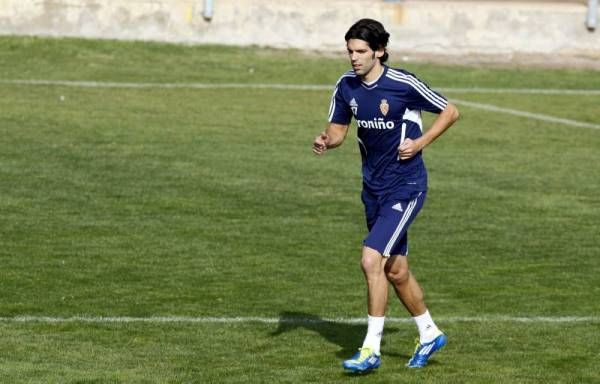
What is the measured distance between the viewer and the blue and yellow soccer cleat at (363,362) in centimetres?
1007

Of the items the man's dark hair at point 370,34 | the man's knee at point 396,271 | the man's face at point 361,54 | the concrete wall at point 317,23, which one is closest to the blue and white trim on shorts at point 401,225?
the man's knee at point 396,271

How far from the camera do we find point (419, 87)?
10320 mm

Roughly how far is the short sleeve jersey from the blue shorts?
5 cm

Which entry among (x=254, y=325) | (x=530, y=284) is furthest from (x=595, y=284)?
(x=254, y=325)

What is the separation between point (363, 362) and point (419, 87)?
1.71 meters

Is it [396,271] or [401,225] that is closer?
[401,225]

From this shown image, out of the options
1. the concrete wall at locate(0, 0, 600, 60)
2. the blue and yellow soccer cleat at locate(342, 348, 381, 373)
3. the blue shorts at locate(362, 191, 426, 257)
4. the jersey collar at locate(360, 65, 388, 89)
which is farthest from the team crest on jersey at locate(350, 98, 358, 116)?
the concrete wall at locate(0, 0, 600, 60)

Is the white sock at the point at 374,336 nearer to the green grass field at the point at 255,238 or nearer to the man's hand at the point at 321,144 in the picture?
the green grass field at the point at 255,238

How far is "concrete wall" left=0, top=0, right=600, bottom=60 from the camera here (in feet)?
97.8

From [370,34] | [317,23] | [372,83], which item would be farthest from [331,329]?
[317,23]

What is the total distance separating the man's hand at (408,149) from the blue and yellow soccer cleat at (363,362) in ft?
3.91

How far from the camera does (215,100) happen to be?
83.6 feet

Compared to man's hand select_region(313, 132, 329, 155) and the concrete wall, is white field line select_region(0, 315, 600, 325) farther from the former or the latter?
the concrete wall

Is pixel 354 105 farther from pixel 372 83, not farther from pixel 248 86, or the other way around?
pixel 248 86
